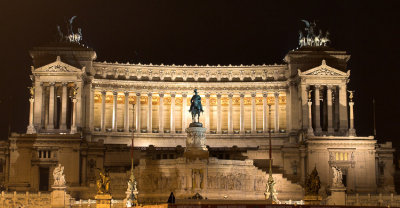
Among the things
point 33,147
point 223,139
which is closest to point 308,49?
point 223,139

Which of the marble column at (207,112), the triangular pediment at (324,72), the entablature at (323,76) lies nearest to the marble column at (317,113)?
the entablature at (323,76)

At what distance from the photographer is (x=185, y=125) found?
385ft

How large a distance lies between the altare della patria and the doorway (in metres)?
0.18

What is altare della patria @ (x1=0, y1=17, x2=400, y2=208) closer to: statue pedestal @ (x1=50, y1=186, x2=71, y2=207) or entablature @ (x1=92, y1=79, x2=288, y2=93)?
entablature @ (x1=92, y1=79, x2=288, y2=93)

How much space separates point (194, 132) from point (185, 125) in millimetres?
26490

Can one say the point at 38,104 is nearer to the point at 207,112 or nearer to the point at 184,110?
the point at 184,110

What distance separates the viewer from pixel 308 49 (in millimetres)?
114000

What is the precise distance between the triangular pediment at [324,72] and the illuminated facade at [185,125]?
154 mm

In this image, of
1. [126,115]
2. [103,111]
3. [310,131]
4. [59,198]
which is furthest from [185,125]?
[59,198]

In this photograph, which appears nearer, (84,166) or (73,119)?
(84,166)

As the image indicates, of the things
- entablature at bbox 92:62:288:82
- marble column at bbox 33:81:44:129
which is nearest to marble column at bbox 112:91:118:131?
entablature at bbox 92:62:288:82

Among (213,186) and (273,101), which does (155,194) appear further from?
(273,101)

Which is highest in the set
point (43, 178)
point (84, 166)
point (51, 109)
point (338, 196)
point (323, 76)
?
point (323, 76)

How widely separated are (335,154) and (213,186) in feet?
73.8
